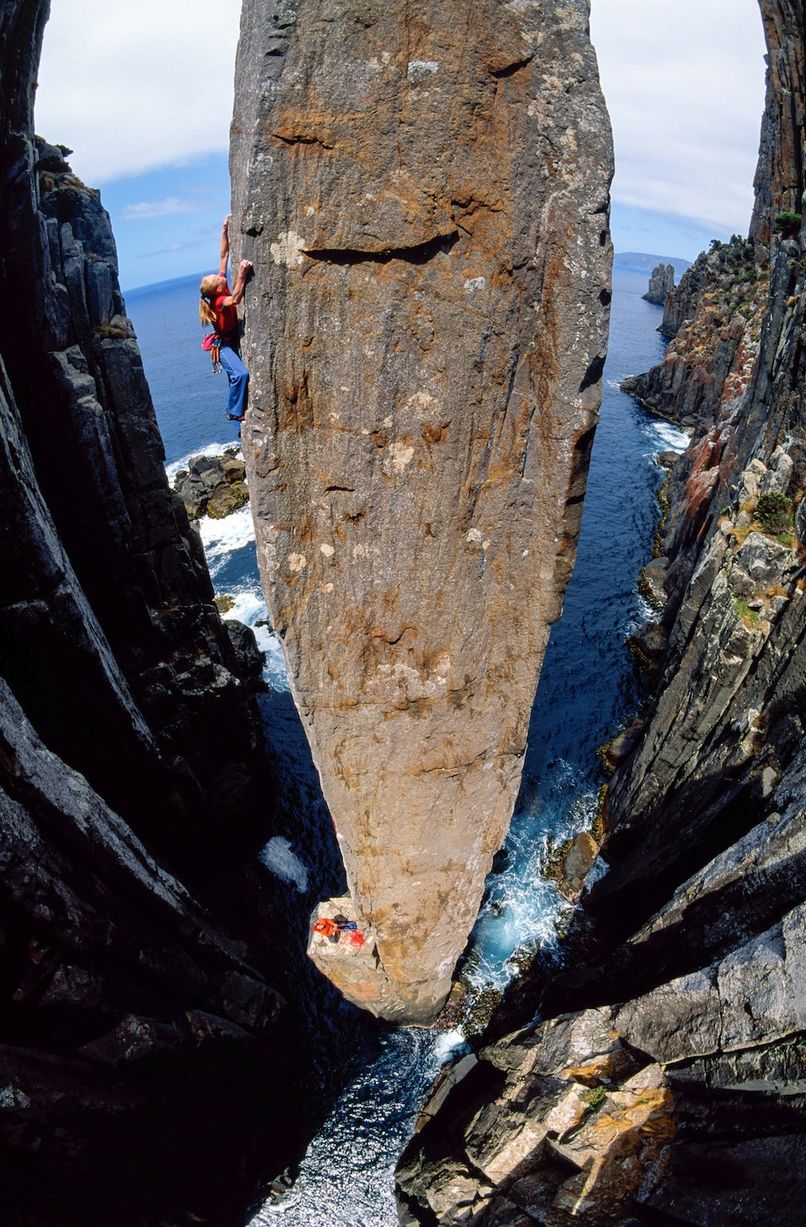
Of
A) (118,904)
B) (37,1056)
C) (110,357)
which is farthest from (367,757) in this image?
(110,357)

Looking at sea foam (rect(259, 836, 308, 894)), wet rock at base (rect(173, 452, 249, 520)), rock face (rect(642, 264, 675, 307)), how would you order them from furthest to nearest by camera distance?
rock face (rect(642, 264, 675, 307)) → wet rock at base (rect(173, 452, 249, 520)) → sea foam (rect(259, 836, 308, 894))

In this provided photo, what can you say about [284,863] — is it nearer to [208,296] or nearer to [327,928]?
[327,928]

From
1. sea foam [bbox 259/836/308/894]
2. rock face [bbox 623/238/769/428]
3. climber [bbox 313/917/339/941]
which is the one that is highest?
rock face [bbox 623/238/769/428]

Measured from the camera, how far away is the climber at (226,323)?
8.81 meters

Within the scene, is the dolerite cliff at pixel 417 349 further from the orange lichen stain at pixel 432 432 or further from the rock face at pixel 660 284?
the rock face at pixel 660 284

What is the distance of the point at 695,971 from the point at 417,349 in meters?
10.5

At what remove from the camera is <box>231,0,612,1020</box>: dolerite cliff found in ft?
26.7

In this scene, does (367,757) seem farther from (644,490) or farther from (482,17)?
(644,490)

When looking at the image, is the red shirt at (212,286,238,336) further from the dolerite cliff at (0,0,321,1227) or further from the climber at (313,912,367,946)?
the climber at (313,912,367,946)

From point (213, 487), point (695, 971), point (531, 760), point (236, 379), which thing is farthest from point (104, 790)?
point (213, 487)

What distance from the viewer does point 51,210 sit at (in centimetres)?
1934

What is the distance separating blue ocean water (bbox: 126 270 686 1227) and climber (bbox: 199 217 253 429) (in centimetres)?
1603

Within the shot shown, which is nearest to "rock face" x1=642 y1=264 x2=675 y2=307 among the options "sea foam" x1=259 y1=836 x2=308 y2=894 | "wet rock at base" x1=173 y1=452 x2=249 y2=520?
"wet rock at base" x1=173 y1=452 x2=249 y2=520

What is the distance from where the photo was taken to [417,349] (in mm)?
9375
